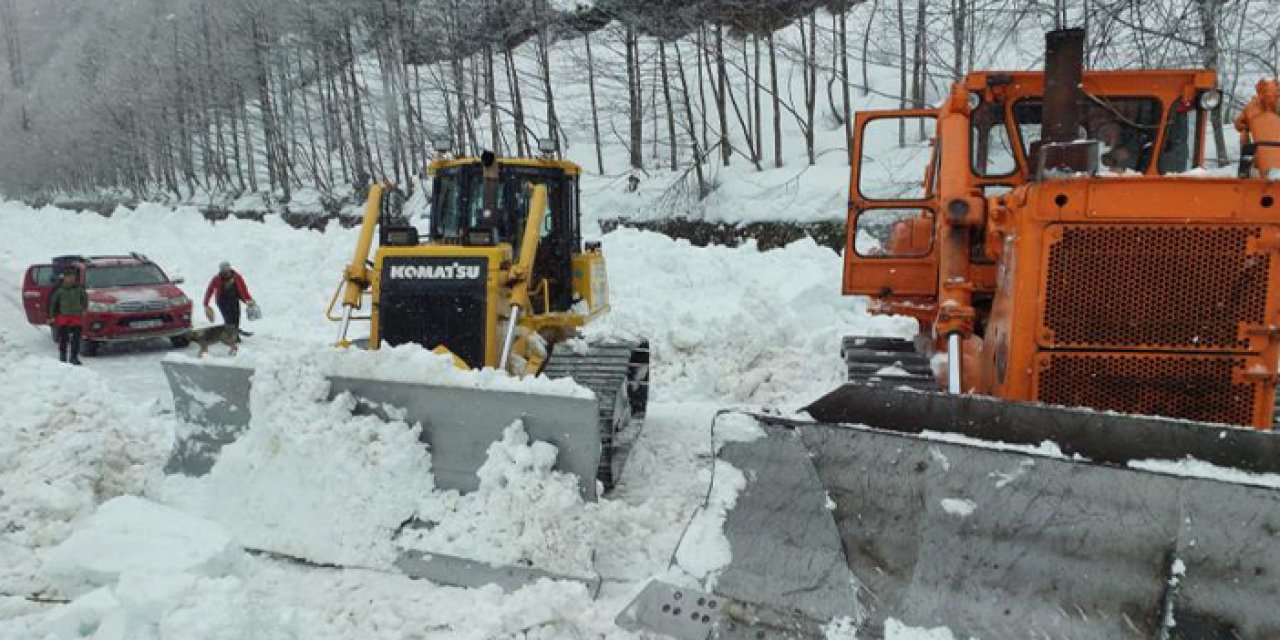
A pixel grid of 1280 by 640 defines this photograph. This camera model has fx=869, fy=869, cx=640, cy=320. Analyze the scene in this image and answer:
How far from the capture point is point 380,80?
36.1 metres

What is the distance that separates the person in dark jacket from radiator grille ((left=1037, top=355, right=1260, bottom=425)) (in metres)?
12.7

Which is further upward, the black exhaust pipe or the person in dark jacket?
the black exhaust pipe

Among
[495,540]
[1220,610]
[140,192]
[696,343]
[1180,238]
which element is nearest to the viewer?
[1220,610]

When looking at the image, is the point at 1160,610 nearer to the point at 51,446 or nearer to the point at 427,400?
the point at 427,400

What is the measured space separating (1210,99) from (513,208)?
16.3 feet

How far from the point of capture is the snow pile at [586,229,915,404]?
9422 millimetres

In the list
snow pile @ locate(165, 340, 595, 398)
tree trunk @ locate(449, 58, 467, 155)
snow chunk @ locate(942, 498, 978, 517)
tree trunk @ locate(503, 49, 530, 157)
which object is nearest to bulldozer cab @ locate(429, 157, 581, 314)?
snow pile @ locate(165, 340, 595, 398)

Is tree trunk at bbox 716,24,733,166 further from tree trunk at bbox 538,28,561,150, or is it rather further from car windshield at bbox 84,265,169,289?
car windshield at bbox 84,265,169,289

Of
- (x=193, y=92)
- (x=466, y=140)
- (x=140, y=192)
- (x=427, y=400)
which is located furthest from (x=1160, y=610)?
(x=140, y=192)

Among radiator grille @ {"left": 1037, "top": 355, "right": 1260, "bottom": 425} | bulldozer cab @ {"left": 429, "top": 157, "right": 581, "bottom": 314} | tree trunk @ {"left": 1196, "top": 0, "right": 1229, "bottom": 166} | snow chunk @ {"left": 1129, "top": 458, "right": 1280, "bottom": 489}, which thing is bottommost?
snow chunk @ {"left": 1129, "top": 458, "right": 1280, "bottom": 489}

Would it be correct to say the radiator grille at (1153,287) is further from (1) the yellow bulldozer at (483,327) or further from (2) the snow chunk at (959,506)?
(1) the yellow bulldozer at (483,327)

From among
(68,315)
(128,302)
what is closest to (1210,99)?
(68,315)

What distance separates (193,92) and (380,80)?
18548 millimetres

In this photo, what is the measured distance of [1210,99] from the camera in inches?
212
